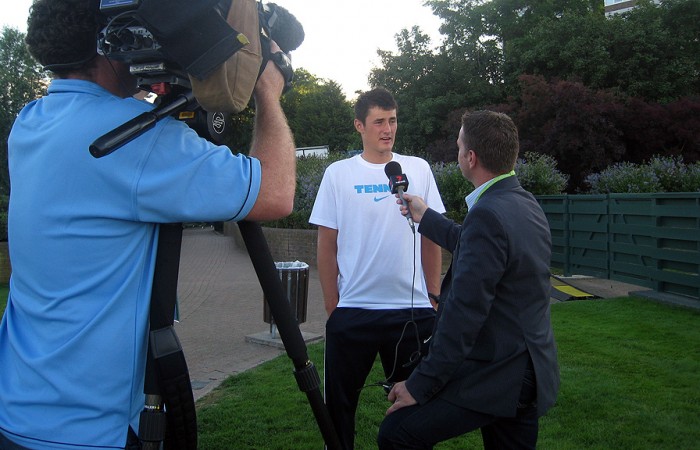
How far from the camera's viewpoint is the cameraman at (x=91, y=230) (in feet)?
5.15

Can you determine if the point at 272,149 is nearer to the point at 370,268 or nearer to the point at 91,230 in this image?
the point at 91,230

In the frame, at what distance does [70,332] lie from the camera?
160cm

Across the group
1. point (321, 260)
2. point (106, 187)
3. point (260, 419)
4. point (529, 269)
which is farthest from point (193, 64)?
point (260, 419)

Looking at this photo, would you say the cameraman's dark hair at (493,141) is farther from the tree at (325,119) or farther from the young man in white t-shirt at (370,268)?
→ the tree at (325,119)

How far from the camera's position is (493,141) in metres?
2.89

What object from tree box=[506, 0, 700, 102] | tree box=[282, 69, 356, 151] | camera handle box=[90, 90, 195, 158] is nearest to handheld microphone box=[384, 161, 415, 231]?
camera handle box=[90, 90, 195, 158]

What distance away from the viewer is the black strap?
4.99ft

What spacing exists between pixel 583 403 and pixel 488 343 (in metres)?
3.45

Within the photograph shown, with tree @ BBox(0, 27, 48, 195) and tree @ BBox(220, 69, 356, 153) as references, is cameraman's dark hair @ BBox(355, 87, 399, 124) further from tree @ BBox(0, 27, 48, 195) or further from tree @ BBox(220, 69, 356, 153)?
tree @ BBox(220, 69, 356, 153)

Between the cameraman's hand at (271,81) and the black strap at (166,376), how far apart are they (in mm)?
463

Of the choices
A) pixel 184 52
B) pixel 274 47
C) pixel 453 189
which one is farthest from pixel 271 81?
pixel 453 189

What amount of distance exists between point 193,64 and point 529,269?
67.7 inches

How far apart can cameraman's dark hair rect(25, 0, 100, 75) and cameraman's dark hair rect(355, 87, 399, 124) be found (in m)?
2.66

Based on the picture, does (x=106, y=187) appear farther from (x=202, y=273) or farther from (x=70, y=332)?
(x=202, y=273)
